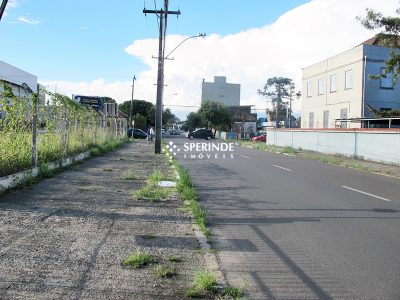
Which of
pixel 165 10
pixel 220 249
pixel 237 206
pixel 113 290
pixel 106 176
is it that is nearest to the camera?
pixel 113 290

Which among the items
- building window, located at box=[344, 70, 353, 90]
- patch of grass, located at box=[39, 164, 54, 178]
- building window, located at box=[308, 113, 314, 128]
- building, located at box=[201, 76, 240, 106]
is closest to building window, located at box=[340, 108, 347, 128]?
building window, located at box=[344, 70, 353, 90]

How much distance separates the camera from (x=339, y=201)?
10.3 meters

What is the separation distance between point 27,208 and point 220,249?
3841 millimetres

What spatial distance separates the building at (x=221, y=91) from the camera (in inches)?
4742

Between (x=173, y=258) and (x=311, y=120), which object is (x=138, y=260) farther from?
(x=311, y=120)

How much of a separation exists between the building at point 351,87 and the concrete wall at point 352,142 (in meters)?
5.06

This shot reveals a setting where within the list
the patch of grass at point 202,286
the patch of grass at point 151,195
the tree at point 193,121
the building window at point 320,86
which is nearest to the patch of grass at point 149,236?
the patch of grass at point 202,286

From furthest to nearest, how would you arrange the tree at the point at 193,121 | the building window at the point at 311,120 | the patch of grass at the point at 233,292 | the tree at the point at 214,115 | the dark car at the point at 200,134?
1. the tree at the point at 193,121
2. the tree at the point at 214,115
3. the dark car at the point at 200,134
4. the building window at the point at 311,120
5. the patch of grass at the point at 233,292

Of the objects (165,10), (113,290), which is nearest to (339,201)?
(113,290)

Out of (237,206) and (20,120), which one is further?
(20,120)

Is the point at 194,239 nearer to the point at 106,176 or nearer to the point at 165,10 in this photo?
the point at 106,176

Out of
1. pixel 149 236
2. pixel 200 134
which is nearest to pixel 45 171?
pixel 149 236

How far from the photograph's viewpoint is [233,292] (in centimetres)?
449

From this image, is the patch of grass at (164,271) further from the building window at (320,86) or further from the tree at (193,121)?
the tree at (193,121)
